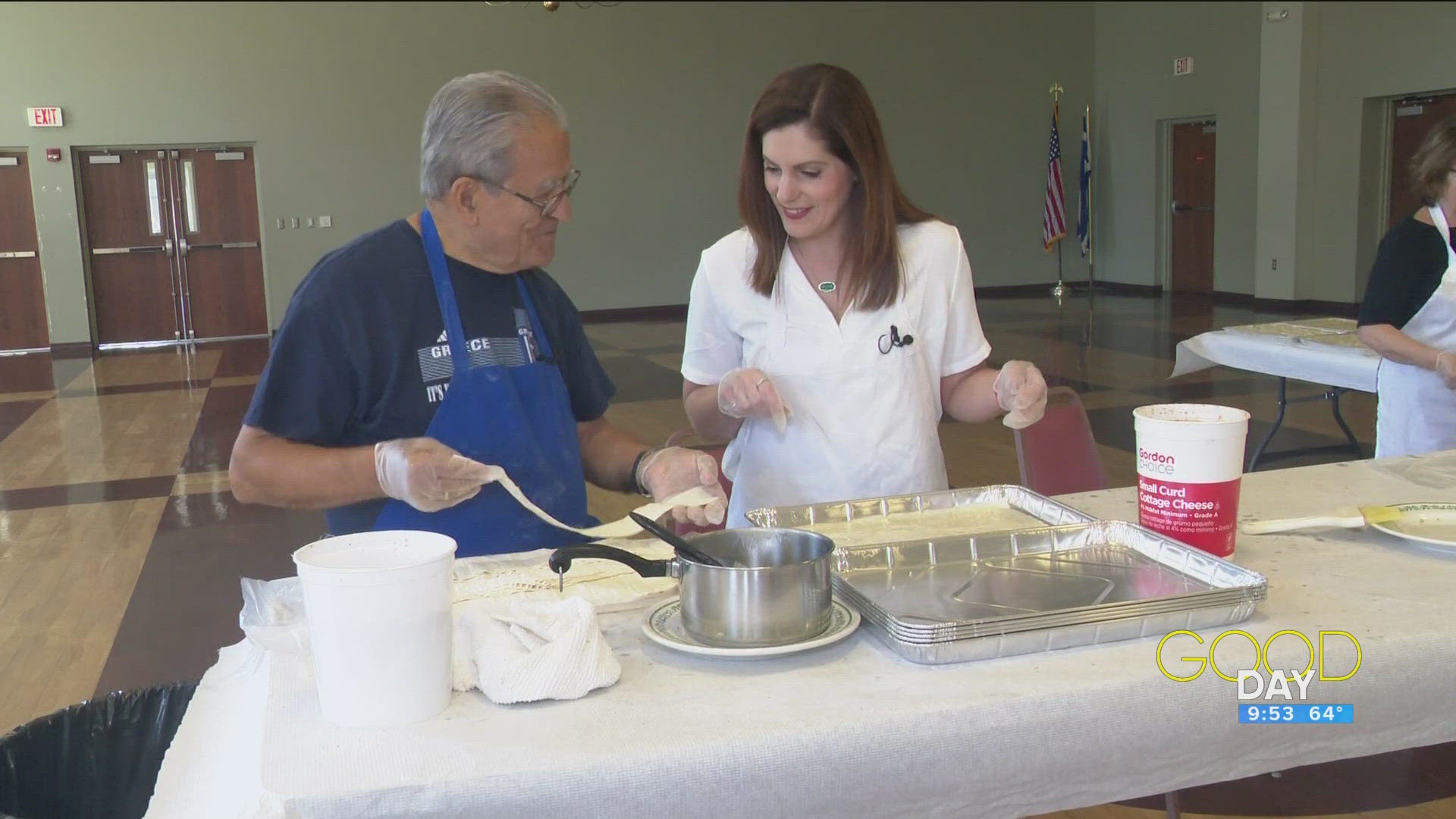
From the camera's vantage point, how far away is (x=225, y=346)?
38.8ft

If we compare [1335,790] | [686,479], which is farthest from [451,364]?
[1335,790]

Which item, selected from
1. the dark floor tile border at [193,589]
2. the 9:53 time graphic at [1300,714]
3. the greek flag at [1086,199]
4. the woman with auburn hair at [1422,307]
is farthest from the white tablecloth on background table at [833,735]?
the greek flag at [1086,199]

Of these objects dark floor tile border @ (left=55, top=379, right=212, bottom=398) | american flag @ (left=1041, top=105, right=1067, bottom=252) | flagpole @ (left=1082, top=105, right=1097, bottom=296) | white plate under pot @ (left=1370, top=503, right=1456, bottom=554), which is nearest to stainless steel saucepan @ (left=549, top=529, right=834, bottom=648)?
white plate under pot @ (left=1370, top=503, right=1456, bottom=554)

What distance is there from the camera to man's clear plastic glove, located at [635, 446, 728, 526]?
5.14 ft

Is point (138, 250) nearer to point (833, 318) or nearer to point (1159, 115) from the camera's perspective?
point (1159, 115)

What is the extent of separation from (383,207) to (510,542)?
11.3 meters

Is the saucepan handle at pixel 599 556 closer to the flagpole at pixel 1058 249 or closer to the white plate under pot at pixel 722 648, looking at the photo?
the white plate under pot at pixel 722 648

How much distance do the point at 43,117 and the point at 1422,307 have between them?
11928 millimetres

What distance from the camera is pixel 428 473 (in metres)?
1.46

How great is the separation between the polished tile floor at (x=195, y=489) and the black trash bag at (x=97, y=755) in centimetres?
111

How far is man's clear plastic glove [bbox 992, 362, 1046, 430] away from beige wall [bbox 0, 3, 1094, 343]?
35.4 ft

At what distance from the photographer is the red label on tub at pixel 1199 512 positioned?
138 centimetres

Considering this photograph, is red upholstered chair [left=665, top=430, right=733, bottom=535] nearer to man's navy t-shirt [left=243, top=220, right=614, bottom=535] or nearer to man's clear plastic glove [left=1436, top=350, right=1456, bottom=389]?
man's navy t-shirt [left=243, top=220, right=614, bottom=535]

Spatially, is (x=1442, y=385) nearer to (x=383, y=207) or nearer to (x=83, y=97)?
(x=383, y=207)
